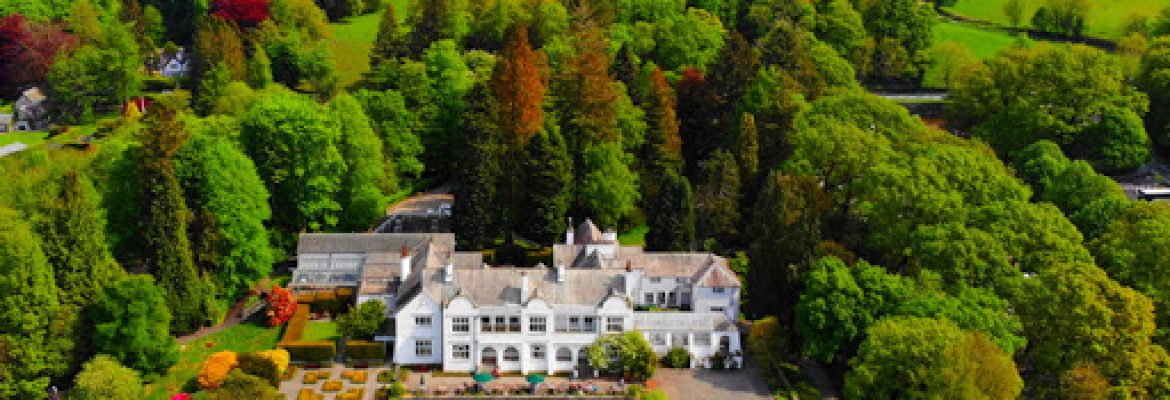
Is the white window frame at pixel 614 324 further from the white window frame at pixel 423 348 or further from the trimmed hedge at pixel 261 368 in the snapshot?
the trimmed hedge at pixel 261 368

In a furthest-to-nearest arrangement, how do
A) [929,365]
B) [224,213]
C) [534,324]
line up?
[224,213], [534,324], [929,365]

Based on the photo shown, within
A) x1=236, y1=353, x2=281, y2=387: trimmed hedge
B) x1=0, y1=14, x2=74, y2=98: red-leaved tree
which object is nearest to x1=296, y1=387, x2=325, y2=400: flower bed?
x1=236, y1=353, x2=281, y2=387: trimmed hedge

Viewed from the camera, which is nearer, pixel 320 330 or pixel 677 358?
pixel 677 358

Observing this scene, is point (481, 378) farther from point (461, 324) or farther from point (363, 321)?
point (363, 321)

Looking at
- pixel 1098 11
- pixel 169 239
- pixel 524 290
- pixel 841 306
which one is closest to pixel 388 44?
pixel 169 239

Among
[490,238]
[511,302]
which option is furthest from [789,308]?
[490,238]

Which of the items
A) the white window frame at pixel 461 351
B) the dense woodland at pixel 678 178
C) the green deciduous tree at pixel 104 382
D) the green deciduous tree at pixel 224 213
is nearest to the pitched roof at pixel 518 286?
the white window frame at pixel 461 351

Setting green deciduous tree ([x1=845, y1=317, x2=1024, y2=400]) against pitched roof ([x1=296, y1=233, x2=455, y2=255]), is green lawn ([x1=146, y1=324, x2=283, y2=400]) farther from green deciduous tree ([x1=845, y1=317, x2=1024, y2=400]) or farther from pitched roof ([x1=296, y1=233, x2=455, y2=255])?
green deciduous tree ([x1=845, y1=317, x2=1024, y2=400])
